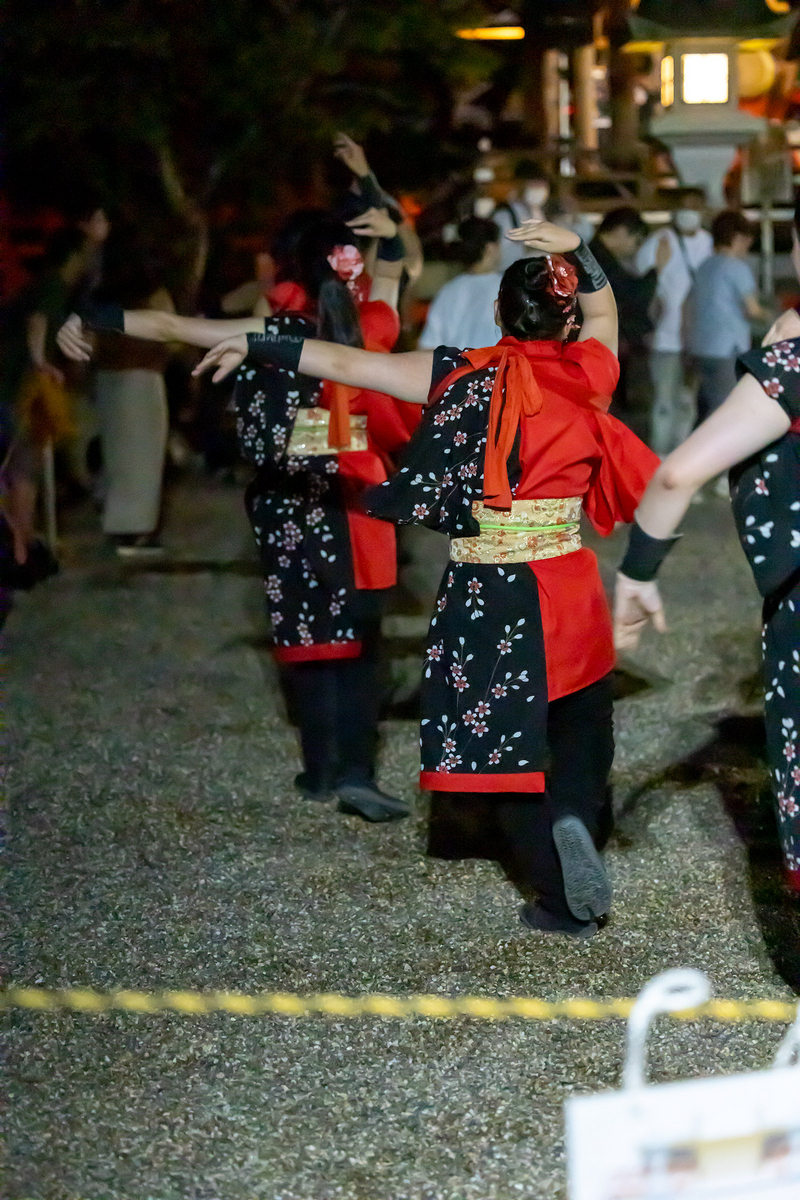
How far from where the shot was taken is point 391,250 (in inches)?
172

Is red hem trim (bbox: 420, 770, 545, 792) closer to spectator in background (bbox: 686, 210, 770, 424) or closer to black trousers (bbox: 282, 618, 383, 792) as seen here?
black trousers (bbox: 282, 618, 383, 792)

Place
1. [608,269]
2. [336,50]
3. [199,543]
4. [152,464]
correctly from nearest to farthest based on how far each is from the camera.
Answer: [608,269] → [152,464] → [199,543] → [336,50]

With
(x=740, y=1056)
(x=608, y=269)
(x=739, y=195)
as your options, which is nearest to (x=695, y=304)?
(x=608, y=269)

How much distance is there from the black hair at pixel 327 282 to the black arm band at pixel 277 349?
2.05 ft

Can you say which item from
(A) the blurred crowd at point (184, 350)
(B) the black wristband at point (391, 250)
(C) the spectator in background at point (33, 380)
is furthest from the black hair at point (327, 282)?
(C) the spectator in background at point (33, 380)

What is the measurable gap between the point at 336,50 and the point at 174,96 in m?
1.43

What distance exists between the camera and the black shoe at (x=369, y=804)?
4.43 metres

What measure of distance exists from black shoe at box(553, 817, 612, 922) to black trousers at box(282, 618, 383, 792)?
1235mm

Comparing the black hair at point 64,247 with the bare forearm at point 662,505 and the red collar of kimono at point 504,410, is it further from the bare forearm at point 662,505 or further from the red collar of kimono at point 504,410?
the bare forearm at point 662,505

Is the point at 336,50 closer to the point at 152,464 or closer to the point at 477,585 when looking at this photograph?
the point at 152,464

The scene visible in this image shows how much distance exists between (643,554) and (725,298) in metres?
6.86

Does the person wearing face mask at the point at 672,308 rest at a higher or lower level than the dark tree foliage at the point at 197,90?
lower

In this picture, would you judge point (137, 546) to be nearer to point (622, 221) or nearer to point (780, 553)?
point (622, 221)

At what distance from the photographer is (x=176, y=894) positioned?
395cm
